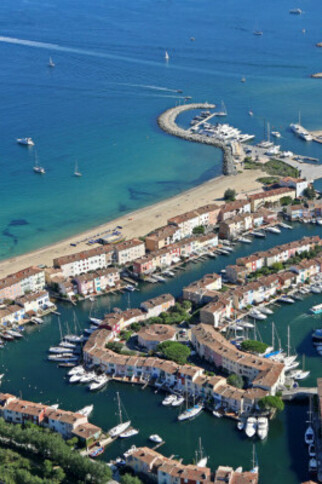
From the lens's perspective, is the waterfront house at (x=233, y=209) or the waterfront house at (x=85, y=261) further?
the waterfront house at (x=233, y=209)

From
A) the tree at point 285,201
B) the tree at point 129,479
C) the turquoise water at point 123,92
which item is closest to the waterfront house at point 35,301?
the turquoise water at point 123,92

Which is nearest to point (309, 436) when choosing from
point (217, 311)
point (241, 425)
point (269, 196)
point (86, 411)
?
point (241, 425)

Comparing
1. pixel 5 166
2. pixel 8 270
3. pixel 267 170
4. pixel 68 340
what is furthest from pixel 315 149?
pixel 68 340

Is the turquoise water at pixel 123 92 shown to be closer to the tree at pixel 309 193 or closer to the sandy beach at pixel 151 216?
the sandy beach at pixel 151 216

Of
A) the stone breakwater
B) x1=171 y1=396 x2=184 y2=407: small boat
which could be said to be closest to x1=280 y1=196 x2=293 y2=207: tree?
the stone breakwater

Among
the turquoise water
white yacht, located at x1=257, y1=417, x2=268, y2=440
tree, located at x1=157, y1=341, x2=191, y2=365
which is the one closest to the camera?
white yacht, located at x1=257, y1=417, x2=268, y2=440

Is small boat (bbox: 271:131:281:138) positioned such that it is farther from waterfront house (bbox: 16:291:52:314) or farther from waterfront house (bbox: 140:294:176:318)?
waterfront house (bbox: 16:291:52:314)
